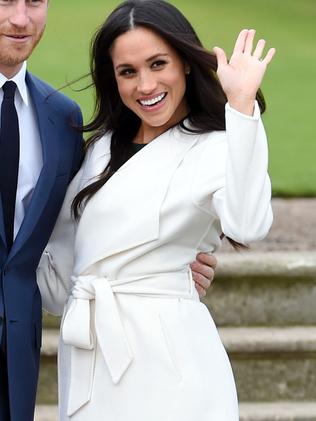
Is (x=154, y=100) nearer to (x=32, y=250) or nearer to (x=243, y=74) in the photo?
(x=243, y=74)

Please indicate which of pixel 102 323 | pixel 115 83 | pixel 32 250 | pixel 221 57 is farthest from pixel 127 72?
pixel 102 323

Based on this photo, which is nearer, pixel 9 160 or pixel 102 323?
pixel 102 323

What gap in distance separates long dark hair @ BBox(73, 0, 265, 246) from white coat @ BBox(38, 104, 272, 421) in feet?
0.21

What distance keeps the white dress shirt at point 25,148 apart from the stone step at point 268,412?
1546 millimetres

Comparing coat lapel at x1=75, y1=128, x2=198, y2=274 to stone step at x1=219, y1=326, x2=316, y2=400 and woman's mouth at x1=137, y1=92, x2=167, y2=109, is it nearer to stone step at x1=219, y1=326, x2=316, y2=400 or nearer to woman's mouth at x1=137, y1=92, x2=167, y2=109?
woman's mouth at x1=137, y1=92, x2=167, y2=109

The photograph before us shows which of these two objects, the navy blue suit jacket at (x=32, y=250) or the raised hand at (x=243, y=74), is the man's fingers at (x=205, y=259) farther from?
the raised hand at (x=243, y=74)

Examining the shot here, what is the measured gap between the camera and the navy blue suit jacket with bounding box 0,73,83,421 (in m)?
3.42

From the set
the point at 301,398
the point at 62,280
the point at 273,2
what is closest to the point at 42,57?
the point at 273,2

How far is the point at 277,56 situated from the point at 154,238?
5301 millimetres

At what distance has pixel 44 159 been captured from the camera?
3.46m

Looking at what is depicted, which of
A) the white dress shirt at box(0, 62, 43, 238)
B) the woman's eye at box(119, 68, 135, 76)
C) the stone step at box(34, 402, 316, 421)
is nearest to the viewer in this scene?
the woman's eye at box(119, 68, 135, 76)

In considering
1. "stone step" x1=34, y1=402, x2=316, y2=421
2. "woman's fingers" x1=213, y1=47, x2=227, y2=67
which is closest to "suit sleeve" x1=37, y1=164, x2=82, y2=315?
"woman's fingers" x1=213, y1=47, x2=227, y2=67

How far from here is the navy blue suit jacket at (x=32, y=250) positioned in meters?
3.42

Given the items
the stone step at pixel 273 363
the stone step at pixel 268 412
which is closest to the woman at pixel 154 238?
the stone step at pixel 268 412
